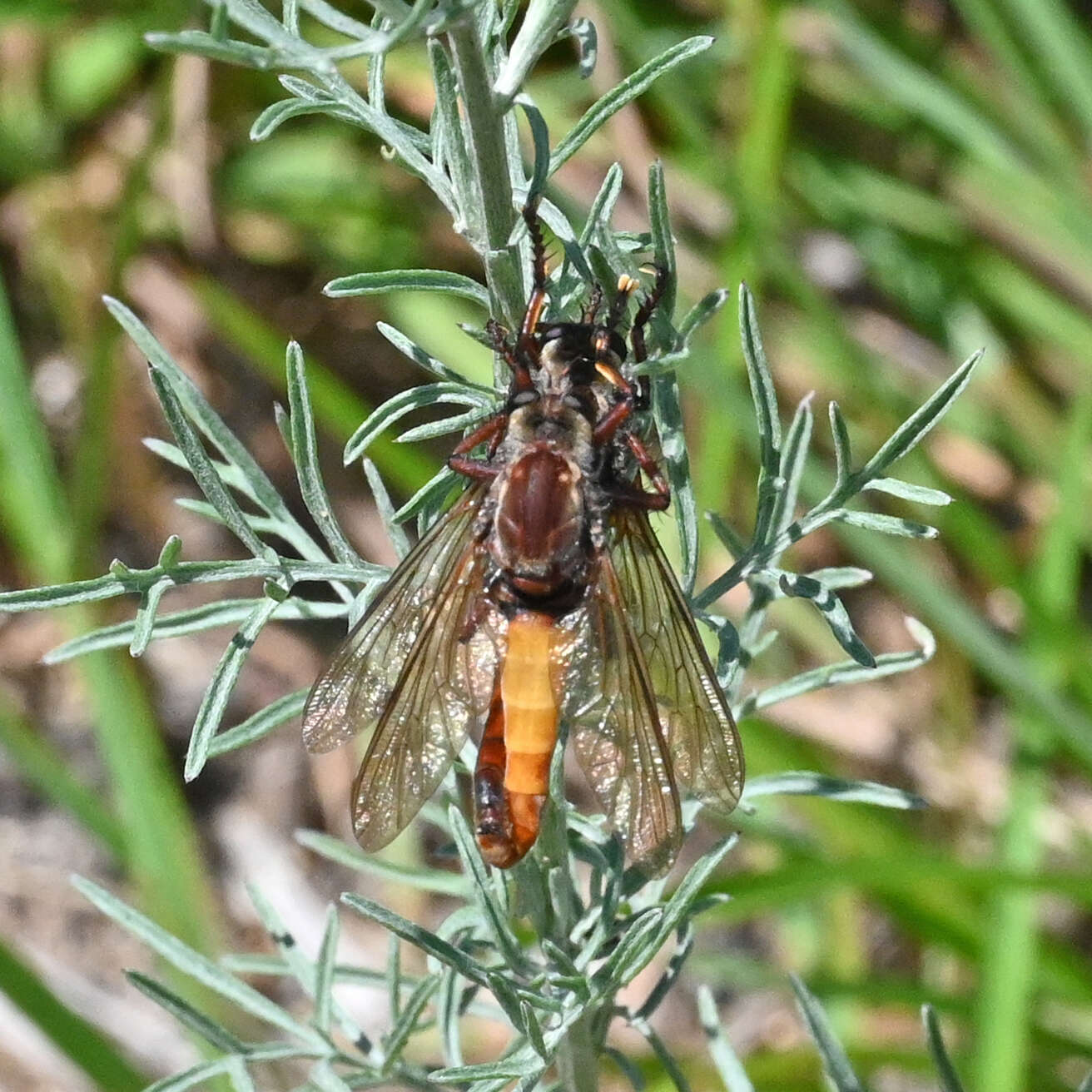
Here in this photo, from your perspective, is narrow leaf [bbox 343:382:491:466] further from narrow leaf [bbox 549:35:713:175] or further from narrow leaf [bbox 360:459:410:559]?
narrow leaf [bbox 549:35:713:175]

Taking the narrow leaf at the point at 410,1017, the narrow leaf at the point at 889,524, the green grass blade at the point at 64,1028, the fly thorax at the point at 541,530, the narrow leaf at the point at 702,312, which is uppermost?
the narrow leaf at the point at 702,312

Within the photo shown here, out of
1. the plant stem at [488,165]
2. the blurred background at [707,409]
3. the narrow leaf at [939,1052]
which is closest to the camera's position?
the plant stem at [488,165]

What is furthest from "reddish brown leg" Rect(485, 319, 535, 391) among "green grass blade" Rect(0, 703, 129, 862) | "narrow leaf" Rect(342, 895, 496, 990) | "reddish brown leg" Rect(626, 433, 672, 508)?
"green grass blade" Rect(0, 703, 129, 862)

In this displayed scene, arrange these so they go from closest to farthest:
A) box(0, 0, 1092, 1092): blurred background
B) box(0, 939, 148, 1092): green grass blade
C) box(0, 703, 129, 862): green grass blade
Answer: box(0, 939, 148, 1092): green grass blade → box(0, 703, 129, 862): green grass blade → box(0, 0, 1092, 1092): blurred background

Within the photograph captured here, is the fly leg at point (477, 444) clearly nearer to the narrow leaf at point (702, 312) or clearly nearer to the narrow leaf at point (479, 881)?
the narrow leaf at point (702, 312)

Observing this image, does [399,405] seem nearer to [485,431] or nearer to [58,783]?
[485,431]

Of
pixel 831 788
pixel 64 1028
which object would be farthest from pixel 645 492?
pixel 64 1028

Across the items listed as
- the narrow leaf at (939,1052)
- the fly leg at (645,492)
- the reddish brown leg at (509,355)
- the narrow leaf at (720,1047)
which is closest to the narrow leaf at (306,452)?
the reddish brown leg at (509,355)
